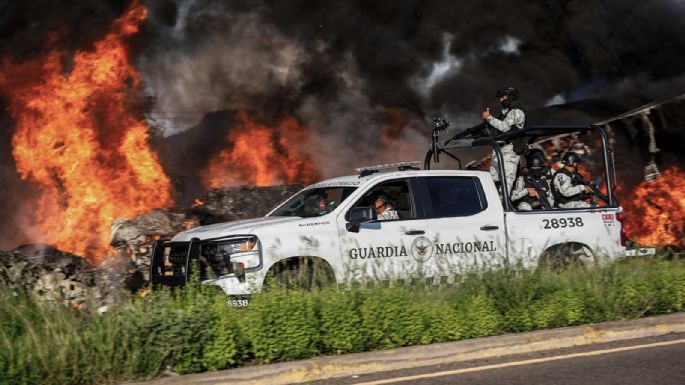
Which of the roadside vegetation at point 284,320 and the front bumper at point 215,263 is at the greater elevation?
the front bumper at point 215,263

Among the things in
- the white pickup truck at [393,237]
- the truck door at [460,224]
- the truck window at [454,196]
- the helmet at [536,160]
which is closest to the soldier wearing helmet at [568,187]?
the helmet at [536,160]

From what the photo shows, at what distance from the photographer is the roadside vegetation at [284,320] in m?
5.93

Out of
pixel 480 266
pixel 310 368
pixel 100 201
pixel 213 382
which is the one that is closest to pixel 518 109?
pixel 480 266

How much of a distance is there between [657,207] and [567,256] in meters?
7.97

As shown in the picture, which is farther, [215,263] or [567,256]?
[567,256]

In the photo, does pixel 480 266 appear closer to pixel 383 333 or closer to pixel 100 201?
pixel 383 333

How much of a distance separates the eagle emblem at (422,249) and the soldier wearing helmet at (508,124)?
6.37 feet

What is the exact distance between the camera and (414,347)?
22.0 feet

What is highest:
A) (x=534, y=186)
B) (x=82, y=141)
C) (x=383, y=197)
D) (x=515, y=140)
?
(x=82, y=141)

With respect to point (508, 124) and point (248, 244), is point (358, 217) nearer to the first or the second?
point (248, 244)

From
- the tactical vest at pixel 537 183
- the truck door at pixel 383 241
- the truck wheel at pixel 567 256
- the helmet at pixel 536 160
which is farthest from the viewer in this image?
the helmet at pixel 536 160

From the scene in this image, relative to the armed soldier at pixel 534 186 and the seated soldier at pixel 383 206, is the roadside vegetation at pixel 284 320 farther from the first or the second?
the armed soldier at pixel 534 186

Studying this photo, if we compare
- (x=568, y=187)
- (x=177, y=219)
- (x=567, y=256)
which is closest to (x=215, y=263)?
(x=567, y=256)

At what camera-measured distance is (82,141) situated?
17.2 meters
